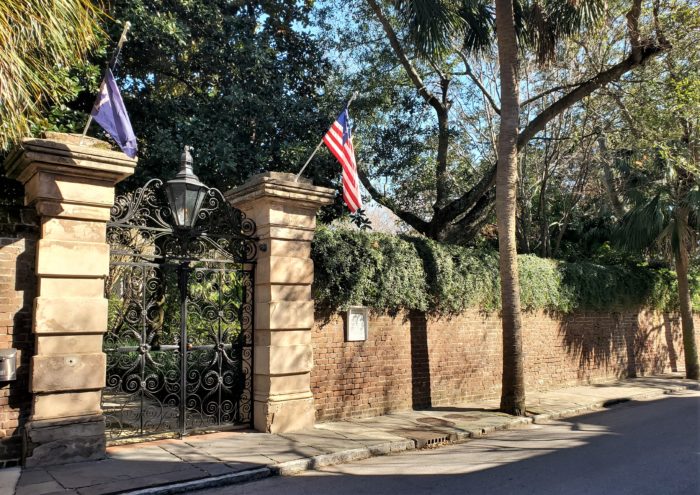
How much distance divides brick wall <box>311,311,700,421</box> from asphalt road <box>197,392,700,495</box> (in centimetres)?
224

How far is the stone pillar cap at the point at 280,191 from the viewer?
29.4ft

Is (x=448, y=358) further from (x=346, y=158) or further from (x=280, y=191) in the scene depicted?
(x=280, y=191)

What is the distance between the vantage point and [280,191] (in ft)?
29.7

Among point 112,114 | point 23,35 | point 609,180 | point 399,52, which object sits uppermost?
point 399,52

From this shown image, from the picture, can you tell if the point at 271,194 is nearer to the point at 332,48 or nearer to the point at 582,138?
the point at 332,48

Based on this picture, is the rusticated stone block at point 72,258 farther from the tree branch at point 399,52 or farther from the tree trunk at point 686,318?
the tree trunk at point 686,318

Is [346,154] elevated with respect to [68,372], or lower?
elevated

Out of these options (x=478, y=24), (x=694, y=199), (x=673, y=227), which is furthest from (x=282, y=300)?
(x=673, y=227)

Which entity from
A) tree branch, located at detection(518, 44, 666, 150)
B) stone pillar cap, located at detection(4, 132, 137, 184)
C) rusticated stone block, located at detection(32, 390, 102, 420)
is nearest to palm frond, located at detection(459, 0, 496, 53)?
tree branch, located at detection(518, 44, 666, 150)

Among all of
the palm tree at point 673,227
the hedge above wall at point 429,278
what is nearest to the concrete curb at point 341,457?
the hedge above wall at point 429,278

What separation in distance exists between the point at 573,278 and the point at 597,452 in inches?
365

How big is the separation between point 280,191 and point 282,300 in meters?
1.75

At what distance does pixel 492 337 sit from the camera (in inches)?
538

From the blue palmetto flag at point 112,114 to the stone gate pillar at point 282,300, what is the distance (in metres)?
2.07
